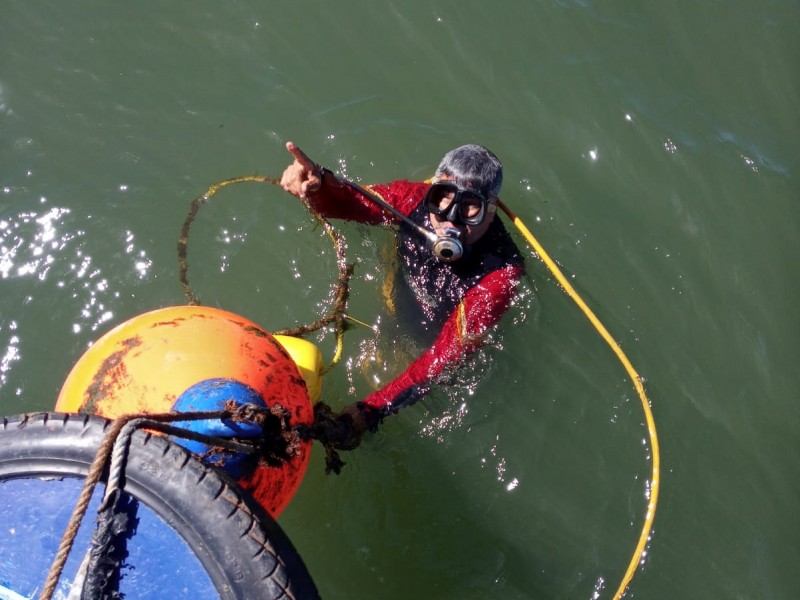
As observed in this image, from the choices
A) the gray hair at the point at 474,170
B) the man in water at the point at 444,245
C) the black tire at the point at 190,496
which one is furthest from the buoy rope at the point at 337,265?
the black tire at the point at 190,496

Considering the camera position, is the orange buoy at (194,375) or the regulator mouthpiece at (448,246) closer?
the orange buoy at (194,375)

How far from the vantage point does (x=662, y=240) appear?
5117mm

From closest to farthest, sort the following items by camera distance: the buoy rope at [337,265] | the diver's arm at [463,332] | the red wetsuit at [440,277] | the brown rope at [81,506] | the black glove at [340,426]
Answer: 1. the brown rope at [81,506]
2. the black glove at [340,426]
3. the diver's arm at [463,332]
4. the red wetsuit at [440,277]
5. the buoy rope at [337,265]

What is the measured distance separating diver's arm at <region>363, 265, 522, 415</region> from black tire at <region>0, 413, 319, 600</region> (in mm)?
1594

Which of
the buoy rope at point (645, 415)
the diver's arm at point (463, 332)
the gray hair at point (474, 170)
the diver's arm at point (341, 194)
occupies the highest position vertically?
the diver's arm at point (341, 194)

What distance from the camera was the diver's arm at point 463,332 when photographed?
12.9 ft

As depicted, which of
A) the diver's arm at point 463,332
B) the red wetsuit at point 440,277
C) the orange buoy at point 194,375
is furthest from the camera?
the red wetsuit at point 440,277

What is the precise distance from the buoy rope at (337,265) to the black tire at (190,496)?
1.69m

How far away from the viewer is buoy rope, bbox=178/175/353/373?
4.19 metres

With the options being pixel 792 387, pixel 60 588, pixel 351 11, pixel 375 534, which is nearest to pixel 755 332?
pixel 792 387

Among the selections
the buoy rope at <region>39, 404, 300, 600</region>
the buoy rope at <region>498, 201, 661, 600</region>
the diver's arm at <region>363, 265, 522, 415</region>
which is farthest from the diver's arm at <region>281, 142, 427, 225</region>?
the buoy rope at <region>39, 404, 300, 600</region>

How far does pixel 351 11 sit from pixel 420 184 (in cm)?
179

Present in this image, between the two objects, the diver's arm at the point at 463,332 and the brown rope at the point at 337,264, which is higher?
the brown rope at the point at 337,264

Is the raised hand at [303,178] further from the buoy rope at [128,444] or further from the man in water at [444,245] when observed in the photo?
the buoy rope at [128,444]
